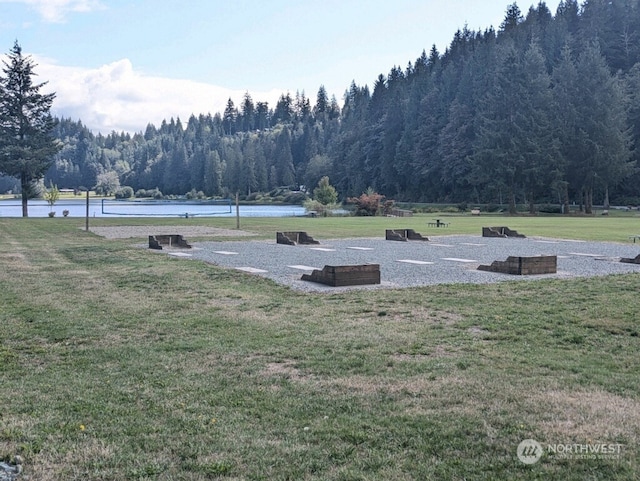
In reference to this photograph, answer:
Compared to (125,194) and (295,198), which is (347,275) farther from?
(125,194)

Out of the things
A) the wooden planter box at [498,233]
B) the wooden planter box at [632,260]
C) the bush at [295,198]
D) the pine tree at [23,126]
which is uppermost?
the pine tree at [23,126]

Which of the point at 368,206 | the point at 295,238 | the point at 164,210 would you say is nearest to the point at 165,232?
the point at 295,238

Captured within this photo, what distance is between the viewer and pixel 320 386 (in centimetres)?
501

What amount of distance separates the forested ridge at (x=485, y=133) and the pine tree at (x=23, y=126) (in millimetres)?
32945

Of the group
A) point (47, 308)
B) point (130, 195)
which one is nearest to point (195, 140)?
point (130, 195)

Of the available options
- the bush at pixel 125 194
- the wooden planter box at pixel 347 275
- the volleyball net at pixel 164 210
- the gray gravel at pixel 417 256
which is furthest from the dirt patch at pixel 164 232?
the bush at pixel 125 194

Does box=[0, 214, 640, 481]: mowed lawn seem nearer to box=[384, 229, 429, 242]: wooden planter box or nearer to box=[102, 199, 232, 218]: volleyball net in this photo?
box=[384, 229, 429, 242]: wooden planter box

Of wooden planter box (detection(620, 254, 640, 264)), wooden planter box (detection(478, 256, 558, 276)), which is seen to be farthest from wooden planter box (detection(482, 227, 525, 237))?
wooden planter box (detection(478, 256, 558, 276))

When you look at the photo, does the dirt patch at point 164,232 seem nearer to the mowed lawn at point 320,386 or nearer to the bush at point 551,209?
the mowed lawn at point 320,386

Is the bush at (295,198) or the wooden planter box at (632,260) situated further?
the bush at (295,198)

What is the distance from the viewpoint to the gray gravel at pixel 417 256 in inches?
480

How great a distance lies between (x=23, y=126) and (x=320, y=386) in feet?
151

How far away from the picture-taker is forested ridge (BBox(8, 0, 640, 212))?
5600 centimetres

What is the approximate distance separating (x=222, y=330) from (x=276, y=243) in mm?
14366
